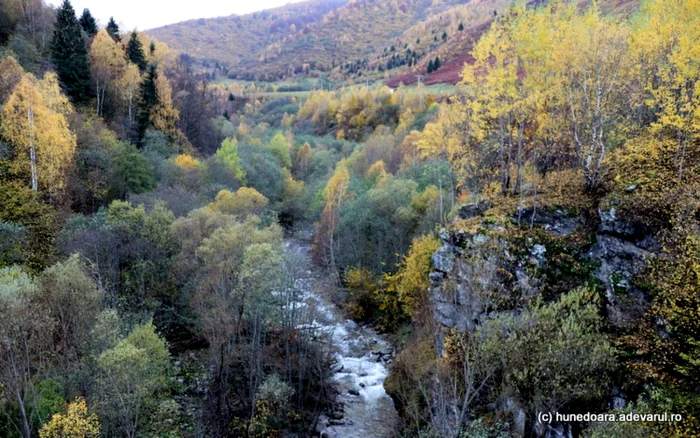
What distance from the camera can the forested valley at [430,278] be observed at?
17.8m

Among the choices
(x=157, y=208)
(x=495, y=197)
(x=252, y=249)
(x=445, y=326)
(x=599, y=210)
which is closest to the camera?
(x=599, y=210)

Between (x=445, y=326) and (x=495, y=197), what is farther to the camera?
(x=495, y=197)

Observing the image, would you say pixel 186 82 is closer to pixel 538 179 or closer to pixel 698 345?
pixel 538 179

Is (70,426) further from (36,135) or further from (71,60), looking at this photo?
(71,60)

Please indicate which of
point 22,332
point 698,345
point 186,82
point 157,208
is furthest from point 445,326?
point 186,82

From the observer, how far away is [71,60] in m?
53.1

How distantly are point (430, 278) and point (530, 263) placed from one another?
20.6 feet

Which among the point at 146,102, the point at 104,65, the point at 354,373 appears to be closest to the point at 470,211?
the point at 354,373

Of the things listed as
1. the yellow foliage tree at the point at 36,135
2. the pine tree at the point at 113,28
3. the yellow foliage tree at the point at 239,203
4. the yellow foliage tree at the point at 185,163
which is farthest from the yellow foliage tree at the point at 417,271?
the pine tree at the point at 113,28

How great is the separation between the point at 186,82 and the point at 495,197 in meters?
64.4

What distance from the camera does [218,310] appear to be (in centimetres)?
2680

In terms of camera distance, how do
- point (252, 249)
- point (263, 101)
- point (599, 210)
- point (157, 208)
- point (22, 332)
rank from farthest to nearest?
point (263, 101) → point (157, 208) → point (252, 249) → point (599, 210) → point (22, 332)

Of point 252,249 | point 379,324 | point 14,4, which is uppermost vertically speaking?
point 14,4

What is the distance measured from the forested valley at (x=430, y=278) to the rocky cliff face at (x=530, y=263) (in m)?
0.12
